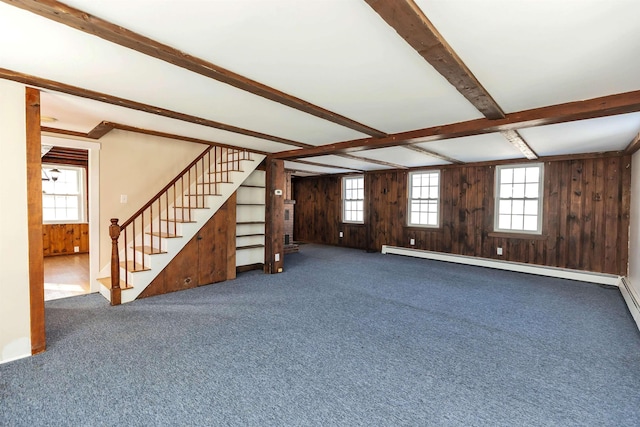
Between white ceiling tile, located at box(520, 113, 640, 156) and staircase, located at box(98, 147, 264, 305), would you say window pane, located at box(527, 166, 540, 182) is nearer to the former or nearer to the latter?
white ceiling tile, located at box(520, 113, 640, 156)

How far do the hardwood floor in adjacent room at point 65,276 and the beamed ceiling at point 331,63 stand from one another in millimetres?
2266

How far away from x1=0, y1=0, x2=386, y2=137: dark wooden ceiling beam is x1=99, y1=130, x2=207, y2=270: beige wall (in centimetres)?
298

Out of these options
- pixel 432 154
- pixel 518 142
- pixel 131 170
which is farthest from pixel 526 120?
pixel 131 170

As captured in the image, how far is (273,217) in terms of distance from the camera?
213 inches

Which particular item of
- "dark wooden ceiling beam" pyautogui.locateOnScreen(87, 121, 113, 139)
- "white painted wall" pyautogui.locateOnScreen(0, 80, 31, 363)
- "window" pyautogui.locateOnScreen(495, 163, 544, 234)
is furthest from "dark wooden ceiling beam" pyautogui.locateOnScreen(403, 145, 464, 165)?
"white painted wall" pyautogui.locateOnScreen(0, 80, 31, 363)

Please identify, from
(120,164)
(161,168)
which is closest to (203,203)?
(161,168)

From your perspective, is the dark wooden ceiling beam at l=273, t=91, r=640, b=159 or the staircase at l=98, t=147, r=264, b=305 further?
the staircase at l=98, t=147, r=264, b=305

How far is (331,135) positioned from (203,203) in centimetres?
222

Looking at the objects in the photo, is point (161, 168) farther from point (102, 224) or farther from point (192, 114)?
point (192, 114)

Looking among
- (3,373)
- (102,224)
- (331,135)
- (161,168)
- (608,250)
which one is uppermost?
(331,135)

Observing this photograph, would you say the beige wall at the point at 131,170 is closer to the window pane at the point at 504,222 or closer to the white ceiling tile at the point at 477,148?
the white ceiling tile at the point at 477,148

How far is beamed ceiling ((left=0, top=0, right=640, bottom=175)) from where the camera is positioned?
1505 millimetres

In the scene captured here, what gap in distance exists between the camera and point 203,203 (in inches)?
183

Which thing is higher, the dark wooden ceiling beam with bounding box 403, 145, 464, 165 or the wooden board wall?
the dark wooden ceiling beam with bounding box 403, 145, 464, 165
